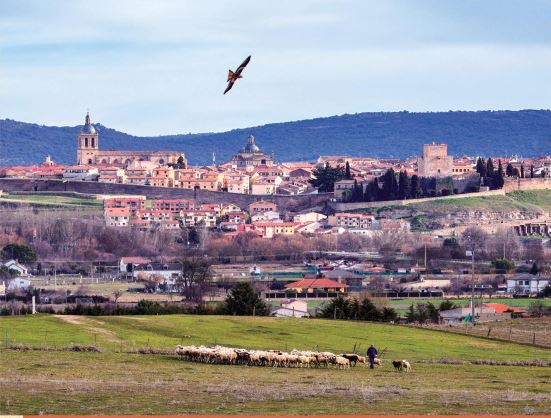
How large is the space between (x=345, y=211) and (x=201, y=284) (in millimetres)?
54736

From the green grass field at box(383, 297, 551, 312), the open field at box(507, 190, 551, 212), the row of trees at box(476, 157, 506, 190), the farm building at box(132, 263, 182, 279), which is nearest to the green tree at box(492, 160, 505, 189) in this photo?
the row of trees at box(476, 157, 506, 190)

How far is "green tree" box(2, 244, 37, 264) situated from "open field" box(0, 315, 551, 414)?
49.5 meters

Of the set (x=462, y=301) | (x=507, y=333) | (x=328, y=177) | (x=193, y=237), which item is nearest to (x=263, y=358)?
(x=507, y=333)

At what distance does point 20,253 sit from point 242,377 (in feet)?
203

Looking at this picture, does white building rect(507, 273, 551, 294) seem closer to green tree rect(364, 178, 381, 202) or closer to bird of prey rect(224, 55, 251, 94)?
green tree rect(364, 178, 381, 202)

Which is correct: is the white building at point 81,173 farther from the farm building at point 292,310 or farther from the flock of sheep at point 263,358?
the flock of sheep at point 263,358

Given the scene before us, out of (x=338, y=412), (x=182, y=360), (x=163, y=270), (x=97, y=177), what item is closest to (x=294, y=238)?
(x=163, y=270)

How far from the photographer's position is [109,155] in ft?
557

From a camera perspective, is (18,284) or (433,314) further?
(18,284)

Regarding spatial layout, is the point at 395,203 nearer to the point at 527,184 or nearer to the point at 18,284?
the point at 527,184

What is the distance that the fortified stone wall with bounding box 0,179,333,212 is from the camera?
127250mm

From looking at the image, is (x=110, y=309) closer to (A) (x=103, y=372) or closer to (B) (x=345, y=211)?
(A) (x=103, y=372)

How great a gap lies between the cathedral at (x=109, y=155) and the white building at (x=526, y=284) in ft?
278

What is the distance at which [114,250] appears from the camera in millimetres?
96750
